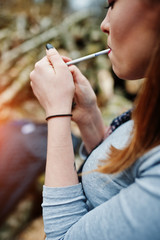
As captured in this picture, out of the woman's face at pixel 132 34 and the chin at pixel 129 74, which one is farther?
the chin at pixel 129 74

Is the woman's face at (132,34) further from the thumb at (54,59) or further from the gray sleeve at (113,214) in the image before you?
the gray sleeve at (113,214)

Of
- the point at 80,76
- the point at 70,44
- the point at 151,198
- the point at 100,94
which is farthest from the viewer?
the point at 70,44

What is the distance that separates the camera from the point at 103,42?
577 centimetres

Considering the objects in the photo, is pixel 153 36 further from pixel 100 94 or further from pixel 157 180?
pixel 100 94

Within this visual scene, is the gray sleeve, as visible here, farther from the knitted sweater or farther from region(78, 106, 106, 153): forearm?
region(78, 106, 106, 153): forearm

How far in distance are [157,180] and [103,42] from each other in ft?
18.9

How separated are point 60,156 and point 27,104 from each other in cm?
308

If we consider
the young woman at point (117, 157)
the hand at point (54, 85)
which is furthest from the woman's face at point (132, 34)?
the hand at point (54, 85)

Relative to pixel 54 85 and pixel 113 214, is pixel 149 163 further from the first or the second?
pixel 54 85

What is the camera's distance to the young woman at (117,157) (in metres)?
0.55

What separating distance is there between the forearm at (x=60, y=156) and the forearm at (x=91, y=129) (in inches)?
14.3

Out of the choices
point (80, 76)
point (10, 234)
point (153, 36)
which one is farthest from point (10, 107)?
point (153, 36)

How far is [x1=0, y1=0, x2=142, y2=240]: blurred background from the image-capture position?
76.5 inches

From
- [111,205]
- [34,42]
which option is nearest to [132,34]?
[111,205]
